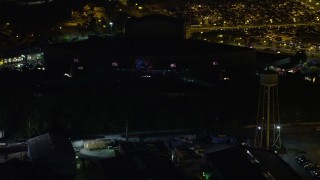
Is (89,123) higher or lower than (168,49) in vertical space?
lower

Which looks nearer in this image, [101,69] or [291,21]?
[101,69]

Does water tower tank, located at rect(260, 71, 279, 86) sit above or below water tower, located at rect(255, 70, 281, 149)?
above

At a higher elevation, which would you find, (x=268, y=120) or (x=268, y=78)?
(x=268, y=78)

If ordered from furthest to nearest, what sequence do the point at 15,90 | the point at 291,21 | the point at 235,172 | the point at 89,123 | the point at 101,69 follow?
the point at 291,21, the point at 101,69, the point at 15,90, the point at 89,123, the point at 235,172

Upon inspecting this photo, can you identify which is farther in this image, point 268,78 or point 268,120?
point 268,120

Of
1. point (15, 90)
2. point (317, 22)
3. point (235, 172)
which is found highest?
point (317, 22)

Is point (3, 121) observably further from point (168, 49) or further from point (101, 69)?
point (168, 49)

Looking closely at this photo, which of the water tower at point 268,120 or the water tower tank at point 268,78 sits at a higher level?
the water tower tank at point 268,78

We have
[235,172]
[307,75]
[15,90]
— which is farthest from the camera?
[307,75]

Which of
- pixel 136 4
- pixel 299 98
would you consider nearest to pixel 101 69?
pixel 299 98
